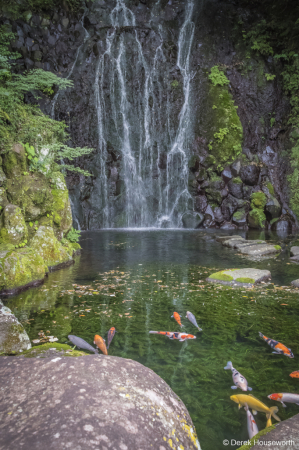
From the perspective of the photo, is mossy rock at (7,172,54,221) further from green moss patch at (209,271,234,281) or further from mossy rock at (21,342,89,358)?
mossy rock at (21,342,89,358)

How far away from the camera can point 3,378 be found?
1798 millimetres

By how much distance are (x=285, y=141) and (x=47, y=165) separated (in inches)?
718

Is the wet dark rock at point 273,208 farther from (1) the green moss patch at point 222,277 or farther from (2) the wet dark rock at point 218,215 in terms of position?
(1) the green moss patch at point 222,277

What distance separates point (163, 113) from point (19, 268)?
1847 cm

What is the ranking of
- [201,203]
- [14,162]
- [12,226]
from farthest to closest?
1. [201,203]
2. [14,162]
3. [12,226]

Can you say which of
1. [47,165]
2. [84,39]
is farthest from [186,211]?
[84,39]

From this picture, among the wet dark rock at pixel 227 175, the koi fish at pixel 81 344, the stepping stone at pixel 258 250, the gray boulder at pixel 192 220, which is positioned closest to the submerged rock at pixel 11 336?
the koi fish at pixel 81 344

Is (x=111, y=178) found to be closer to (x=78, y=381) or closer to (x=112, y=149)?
(x=112, y=149)

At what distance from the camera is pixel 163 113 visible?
2138 cm

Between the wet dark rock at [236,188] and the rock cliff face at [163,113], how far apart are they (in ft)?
0.23

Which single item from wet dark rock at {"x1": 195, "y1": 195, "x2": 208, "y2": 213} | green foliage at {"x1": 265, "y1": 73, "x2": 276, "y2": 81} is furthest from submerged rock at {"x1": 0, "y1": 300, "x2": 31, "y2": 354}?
green foliage at {"x1": 265, "y1": 73, "x2": 276, "y2": 81}

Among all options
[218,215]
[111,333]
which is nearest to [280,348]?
[111,333]

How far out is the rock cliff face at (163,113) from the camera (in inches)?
786

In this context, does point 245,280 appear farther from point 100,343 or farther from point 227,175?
point 227,175
